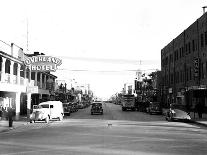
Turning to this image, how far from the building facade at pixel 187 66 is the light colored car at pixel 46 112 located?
Result: 16.4m

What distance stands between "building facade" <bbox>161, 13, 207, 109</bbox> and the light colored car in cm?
1639

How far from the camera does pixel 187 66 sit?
56.2 metres

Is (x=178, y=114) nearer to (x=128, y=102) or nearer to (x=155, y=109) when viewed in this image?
(x=155, y=109)

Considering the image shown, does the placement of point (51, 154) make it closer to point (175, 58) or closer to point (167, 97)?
point (175, 58)

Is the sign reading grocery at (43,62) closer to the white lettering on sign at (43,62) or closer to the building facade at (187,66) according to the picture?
the white lettering on sign at (43,62)

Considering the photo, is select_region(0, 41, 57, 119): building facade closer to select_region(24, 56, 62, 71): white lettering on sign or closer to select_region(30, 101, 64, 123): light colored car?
select_region(24, 56, 62, 71): white lettering on sign

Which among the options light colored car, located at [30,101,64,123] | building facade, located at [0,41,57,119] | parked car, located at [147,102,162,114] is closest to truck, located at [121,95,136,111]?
parked car, located at [147,102,162,114]

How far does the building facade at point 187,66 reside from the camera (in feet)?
155

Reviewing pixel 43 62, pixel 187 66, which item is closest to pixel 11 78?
Result: pixel 43 62

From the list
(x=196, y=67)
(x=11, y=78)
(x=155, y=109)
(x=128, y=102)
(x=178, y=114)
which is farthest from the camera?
(x=128, y=102)

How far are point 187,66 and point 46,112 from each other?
99.6 ft

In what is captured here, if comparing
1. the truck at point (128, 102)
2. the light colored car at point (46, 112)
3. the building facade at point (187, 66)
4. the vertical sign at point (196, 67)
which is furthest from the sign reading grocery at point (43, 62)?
the truck at point (128, 102)

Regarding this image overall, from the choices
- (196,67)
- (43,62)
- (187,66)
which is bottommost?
(43,62)

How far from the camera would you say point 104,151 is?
12859 millimetres
